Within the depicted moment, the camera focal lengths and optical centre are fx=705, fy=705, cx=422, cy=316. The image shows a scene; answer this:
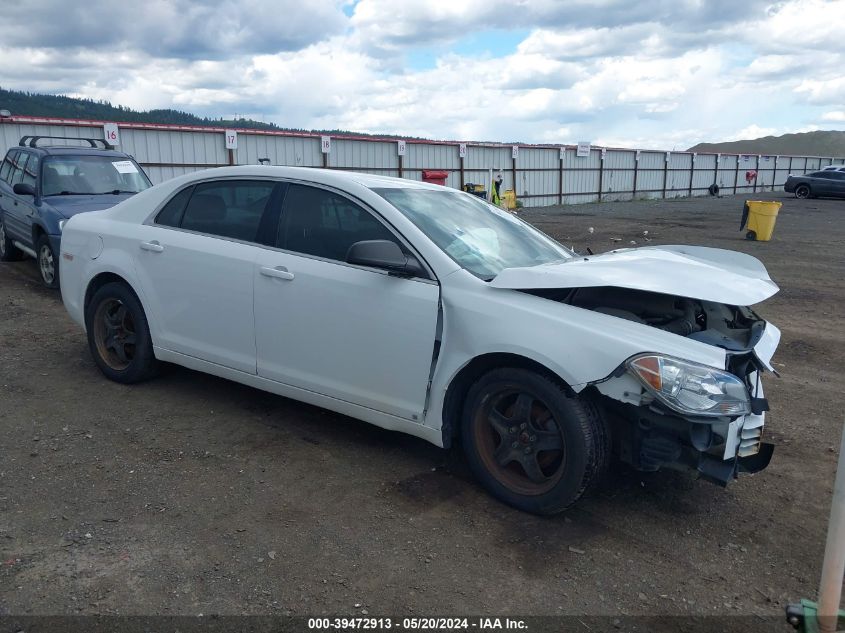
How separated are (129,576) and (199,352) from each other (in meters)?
1.96

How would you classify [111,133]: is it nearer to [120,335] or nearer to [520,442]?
[120,335]

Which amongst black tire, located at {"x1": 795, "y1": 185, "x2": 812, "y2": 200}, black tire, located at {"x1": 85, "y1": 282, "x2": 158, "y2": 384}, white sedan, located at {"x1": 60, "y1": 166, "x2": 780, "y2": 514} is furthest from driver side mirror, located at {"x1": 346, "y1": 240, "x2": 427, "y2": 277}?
black tire, located at {"x1": 795, "y1": 185, "x2": 812, "y2": 200}

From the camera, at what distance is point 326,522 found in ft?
11.5

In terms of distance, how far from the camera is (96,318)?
17.6 ft

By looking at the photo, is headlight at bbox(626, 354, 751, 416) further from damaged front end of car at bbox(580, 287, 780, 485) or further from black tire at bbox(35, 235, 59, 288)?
black tire at bbox(35, 235, 59, 288)

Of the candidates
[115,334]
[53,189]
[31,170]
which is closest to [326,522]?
[115,334]

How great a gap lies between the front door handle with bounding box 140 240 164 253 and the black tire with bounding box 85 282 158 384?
1.24 feet

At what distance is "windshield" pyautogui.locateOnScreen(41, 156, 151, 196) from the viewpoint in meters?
9.36

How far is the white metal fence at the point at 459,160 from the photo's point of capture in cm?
1850

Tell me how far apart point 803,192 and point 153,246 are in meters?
41.1

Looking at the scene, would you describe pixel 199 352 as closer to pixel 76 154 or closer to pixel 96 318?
pixel 96 318

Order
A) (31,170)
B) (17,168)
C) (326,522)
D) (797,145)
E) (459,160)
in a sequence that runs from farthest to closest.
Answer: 1. (797,145)
2. (459,160)
3. (17,168)
4. (31,170)
5. (326,522)

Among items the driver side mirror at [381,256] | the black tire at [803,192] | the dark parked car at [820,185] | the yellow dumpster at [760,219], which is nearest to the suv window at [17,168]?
the driver side mirror at [381,256]

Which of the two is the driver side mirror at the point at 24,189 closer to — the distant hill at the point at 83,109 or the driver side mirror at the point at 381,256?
the driver side mirror at the point at 381,256
